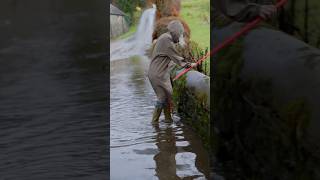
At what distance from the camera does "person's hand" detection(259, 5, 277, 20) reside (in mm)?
3320

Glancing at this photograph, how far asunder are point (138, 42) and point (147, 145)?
19694mm

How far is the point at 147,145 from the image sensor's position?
298 inches

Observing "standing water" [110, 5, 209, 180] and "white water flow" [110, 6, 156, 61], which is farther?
"white water flow" [110, 6, 156, 61]

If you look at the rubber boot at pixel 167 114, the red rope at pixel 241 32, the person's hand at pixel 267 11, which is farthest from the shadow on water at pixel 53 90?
the rubber boot at pixel 167 114

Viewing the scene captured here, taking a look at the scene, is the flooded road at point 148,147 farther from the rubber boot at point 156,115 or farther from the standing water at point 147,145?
the rubber boot at point 156,115

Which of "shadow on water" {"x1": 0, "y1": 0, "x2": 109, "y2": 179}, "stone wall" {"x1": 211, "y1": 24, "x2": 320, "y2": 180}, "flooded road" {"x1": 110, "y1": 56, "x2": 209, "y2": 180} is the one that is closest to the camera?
"stone wall" {"x1": 211, "y1": 24, "x2": 320, "y2": 180}

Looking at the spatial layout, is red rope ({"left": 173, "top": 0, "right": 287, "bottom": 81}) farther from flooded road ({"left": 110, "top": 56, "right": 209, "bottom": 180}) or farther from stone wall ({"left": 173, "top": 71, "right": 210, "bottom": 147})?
stone wall ({"left": 173, "top": 71, "right": 210, "bottom": 147})

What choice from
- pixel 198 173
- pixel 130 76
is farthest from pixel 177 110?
pixel 130 76

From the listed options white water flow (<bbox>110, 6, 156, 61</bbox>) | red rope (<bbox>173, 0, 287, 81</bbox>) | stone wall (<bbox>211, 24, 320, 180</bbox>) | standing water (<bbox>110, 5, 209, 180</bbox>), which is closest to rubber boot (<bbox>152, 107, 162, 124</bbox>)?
standing water (<bbox>110, 5, 209, 180</bbox>)

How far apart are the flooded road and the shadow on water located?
8.40 ft

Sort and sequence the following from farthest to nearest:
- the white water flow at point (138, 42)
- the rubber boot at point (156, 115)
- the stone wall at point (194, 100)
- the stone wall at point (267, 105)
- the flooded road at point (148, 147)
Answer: the white water flow at point (138, 42), the rubber boot at point (156, 115), the stone wall at point (194, 100), the flooded road at point (148, 147), the stone wall at point (267, 105)

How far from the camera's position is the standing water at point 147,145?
630 cm

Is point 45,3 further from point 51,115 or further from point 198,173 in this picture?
point 198,173

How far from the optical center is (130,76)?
15828 mm
